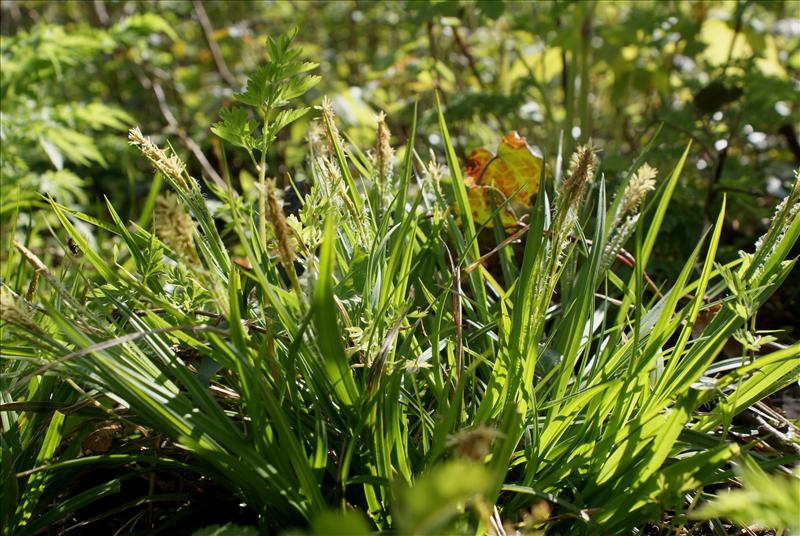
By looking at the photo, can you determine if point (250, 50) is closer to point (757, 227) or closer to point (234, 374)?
point (757, 227)

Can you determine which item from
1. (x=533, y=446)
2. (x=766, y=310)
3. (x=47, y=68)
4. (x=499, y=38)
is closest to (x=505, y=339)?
(x=533, y=446)

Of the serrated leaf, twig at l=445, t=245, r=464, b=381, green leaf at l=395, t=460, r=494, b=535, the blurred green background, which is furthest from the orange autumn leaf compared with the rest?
green leaf at l=395, t=460, r=494, b=535

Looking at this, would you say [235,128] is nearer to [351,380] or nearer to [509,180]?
[351,380]

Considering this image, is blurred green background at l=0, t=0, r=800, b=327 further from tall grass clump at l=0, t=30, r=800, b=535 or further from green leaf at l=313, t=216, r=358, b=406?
green leaf at l=313, t=216, r=358, b=406

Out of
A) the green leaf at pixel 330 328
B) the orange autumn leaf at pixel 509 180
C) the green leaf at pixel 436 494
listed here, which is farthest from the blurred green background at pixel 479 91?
the green leaf at pixel 436 494

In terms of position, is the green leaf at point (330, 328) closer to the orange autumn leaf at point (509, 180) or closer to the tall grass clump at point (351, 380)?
the tall grass clump at point (351, 380)
